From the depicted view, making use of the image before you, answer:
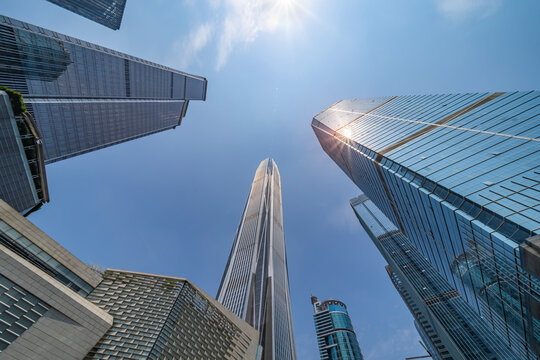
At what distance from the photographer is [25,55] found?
47.5 meters

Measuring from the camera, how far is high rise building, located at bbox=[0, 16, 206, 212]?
36.2 m

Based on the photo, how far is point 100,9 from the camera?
279ft

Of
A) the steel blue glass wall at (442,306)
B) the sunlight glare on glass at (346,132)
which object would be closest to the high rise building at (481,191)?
the sunlight glare on glass at (346,132)

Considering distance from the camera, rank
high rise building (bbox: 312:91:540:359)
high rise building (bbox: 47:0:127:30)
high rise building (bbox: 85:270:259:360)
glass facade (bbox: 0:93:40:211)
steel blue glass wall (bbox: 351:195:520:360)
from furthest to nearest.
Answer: high rise building (bbox: 47:0:127:30) → steel blue glass wall (bbox: 351:195:520:360) → high rise building (bbox: 85:270:259:360) → glass facade (bbox: 0:93:40:211) → high rise building (bbox: 312:91:540:359)

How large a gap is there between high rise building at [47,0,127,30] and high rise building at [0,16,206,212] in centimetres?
2471

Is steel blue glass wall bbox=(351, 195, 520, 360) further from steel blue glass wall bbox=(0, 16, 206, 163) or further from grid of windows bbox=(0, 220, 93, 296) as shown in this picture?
steel blue glass wall bbox=(0, 16, 206, 163)

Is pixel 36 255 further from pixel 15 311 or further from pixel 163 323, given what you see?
pixel 163 323

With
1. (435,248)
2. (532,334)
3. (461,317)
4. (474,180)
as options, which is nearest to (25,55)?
(474,180)

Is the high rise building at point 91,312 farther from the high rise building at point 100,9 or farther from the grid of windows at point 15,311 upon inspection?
the high rise building at point 100,9

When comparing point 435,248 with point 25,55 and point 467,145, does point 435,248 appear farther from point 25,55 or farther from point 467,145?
point 25,55

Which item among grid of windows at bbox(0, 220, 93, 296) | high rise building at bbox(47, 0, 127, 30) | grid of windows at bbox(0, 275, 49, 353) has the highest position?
high rise building at bbox(47, 0, 127, 30)

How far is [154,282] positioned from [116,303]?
8.94 m

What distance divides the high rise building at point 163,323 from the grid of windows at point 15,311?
926 centimetres

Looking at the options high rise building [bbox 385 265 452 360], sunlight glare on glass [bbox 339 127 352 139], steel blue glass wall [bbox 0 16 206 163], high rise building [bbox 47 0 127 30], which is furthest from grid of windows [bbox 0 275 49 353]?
high rise building [bbox 385 265 452 360]
